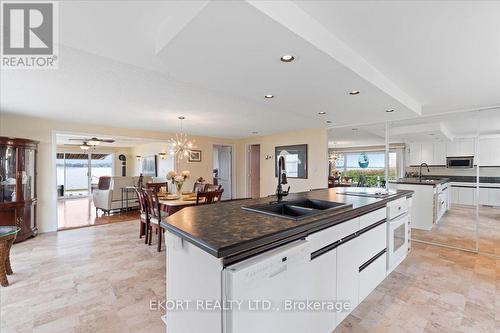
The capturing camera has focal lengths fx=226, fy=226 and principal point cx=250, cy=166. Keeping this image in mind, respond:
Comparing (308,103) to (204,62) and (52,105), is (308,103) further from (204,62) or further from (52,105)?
(52,105)

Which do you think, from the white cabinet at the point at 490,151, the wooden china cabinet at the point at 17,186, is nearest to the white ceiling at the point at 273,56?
the wooden china cabinet at the point at 17,186

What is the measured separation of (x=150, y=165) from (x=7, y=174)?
210 inches

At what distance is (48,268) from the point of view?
2.85 metres

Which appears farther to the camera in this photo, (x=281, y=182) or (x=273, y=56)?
(x=281, y=182)

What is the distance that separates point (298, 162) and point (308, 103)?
128 inches

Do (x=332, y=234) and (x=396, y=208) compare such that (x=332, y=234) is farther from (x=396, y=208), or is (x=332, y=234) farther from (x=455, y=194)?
(x=455, y=194)

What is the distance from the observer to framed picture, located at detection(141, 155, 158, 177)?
29.0 ft

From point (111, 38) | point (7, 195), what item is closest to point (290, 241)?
point (111, 38)

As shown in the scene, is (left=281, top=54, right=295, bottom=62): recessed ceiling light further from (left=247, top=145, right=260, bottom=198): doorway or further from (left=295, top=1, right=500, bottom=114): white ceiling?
(left=247, top=145, right=260, bottom=198): doorway

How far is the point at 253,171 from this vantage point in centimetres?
809

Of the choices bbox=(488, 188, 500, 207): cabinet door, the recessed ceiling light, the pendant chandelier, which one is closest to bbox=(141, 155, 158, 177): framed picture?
the pendant chandelier

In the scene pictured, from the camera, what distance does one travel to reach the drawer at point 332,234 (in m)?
1.41

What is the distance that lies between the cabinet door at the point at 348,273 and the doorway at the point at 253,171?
6075mm

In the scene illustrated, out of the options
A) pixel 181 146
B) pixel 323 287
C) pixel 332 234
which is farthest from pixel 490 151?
pixel 181 146
